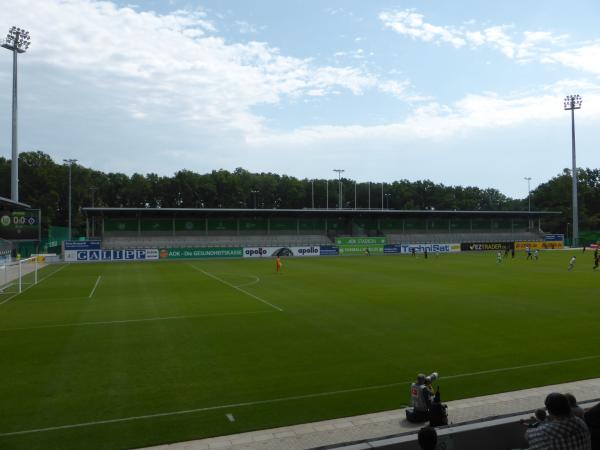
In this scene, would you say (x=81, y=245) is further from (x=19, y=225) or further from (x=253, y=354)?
(x=253, y=354)

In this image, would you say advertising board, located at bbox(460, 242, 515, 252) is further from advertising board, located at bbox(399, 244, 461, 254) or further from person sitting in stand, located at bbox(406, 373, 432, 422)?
person sitting in stand, located at bbox(406, 373, 432, 422)

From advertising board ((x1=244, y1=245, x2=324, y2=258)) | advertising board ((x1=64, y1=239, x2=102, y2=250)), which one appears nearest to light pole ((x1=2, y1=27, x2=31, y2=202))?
advertising board ((x1=64, y1=239, x2=102, y2=250))

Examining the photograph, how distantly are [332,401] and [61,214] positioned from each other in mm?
109300

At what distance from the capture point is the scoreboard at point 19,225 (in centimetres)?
3122

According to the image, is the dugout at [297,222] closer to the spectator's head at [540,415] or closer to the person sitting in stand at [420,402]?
the person sitting in stand at [420,402]

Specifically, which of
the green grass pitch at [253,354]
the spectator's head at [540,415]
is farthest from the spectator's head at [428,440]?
the green grass pitch at [253,354]

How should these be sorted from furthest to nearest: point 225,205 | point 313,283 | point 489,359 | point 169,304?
point 225,205, point 313,283, point 169,304, point 489,359

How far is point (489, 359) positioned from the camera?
12.9 m

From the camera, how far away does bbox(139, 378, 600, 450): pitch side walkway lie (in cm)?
784

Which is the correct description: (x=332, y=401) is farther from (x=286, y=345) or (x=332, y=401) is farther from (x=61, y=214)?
Answer: (x=61, y=214)

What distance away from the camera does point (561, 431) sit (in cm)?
478

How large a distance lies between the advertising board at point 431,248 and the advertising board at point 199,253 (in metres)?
23.6

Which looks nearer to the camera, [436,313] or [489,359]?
[489,359]

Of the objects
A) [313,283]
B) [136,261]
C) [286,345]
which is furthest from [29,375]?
[136,261]
